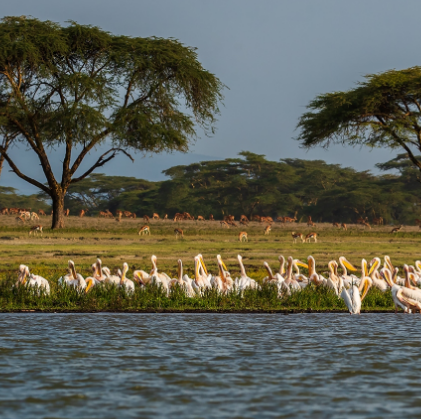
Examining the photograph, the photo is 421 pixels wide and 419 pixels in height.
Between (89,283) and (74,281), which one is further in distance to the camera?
(89,283)

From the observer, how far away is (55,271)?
1947 cm

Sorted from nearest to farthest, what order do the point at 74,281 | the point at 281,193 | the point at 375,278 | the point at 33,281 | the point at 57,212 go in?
the point at 33,281 < the point at 74,281 < the point at 375,278 < the point at 57,212 < the point at 281,193

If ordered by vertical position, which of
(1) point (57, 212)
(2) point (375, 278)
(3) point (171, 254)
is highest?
(1) point (57, 212)

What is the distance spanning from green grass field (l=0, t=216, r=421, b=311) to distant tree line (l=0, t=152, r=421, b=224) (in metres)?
35.3

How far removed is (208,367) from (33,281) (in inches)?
276

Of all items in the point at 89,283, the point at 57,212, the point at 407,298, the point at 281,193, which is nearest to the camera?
the point at 407,298

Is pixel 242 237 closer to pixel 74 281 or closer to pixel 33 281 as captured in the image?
pixel 74 281

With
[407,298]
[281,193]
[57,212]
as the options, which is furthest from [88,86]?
[281,193]

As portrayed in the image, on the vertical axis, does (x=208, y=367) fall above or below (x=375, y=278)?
below

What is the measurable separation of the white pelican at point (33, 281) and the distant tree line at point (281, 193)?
183 ft

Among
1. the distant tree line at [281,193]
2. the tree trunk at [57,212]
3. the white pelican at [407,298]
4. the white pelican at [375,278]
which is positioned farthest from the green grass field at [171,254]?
the distant tree line at [281,193]

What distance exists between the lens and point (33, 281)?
14.2 meters

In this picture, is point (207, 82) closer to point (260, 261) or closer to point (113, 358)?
point (260, 261)

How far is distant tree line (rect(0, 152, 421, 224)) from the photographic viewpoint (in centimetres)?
7000
